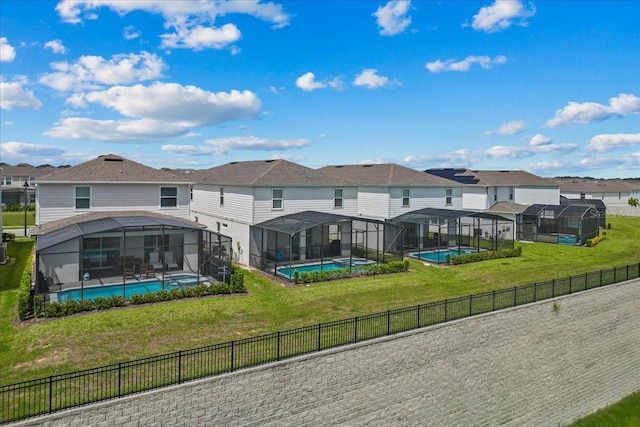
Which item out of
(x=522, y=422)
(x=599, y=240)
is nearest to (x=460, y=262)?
(x=522, y=422)

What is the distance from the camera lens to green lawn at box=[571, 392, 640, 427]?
19219mm

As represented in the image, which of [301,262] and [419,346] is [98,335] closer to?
[419,346]

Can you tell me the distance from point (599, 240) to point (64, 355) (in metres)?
39.8

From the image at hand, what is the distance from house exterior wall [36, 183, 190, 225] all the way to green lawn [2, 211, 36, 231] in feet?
73.5

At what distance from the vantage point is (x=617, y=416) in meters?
19.9

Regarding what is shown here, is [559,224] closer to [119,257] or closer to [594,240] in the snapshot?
[594,240]

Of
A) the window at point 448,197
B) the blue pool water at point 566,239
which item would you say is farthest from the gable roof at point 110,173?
the blue pool water at point 566,239

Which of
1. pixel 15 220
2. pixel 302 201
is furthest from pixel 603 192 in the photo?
pixel 15 220

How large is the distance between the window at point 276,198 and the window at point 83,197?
402 inches

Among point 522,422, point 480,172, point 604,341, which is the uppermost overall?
point 480,172

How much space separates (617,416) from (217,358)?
725 inches

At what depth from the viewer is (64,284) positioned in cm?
2072

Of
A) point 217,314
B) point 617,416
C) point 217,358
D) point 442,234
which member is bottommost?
point 617,416

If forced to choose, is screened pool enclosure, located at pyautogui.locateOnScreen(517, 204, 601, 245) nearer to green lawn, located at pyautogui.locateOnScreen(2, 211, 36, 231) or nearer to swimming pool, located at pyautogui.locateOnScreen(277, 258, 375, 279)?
swimming pool, located at pyautogui.locateOnScreen(277, 258, 375, 279)
